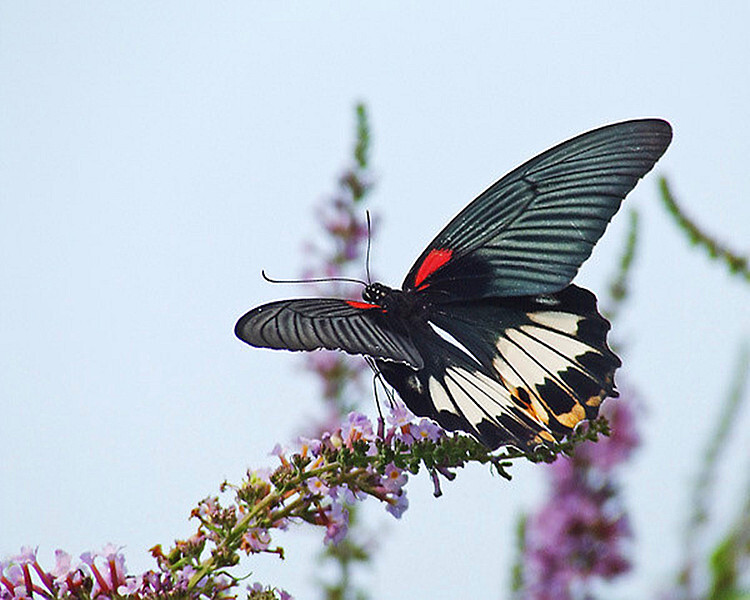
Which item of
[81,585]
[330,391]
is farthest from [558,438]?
[330,391]

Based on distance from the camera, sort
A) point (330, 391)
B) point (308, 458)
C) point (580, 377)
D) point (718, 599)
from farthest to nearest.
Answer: point (330, 391)
point (580, 377)
point (308, 458)
point (718, 599)

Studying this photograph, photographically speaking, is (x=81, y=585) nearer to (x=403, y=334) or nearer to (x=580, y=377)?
(x=403, y=334)

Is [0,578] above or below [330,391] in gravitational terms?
below

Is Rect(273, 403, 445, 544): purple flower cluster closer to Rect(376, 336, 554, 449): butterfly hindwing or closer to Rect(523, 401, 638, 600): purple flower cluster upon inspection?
Rect(376, 336, 554, 449): butterfly hindwing

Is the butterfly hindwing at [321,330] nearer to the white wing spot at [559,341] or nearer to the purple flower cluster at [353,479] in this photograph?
the purple flower cluster at [353,479]

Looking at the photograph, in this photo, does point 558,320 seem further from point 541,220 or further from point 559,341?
point 541,220

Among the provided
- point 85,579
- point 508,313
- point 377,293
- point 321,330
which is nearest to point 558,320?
point 508,313

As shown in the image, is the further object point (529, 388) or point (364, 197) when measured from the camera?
point (364, 197)

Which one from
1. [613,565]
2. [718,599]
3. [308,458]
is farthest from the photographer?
[613,565]

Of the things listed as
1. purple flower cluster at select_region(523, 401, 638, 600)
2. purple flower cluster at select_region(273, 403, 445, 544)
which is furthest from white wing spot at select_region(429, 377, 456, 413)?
purple flower cluster at select_region(523, 401, 638, 600)
